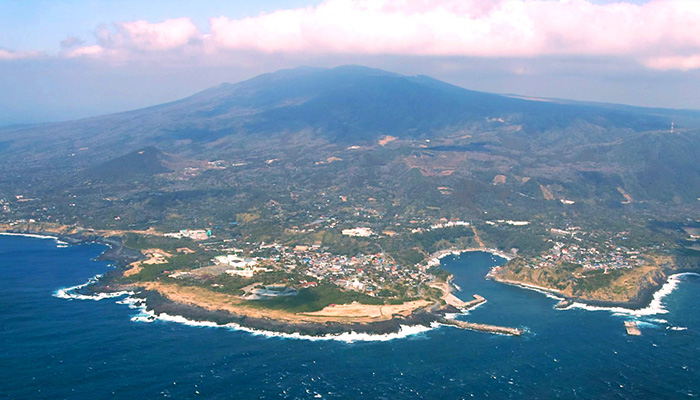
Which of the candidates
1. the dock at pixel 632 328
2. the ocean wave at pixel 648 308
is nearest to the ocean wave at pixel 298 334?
the dock at pixel 632 328

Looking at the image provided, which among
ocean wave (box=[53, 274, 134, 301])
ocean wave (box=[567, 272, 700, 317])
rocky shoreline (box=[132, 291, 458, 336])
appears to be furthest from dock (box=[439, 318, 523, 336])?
ocean wave (box=[53, 274, 134, 301])

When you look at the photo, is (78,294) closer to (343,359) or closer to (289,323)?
(289,323)

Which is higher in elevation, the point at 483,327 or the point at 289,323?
the point at 289,323

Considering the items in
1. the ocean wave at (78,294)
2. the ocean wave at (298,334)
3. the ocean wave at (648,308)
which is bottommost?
the ocean wave at (648,308)

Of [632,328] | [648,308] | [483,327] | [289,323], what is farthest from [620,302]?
[289,323]

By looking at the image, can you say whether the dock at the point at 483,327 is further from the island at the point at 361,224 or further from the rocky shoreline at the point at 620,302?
the rocky shoreline at the point at 620,302

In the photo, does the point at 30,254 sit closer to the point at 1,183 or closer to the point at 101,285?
the point at 101,285
